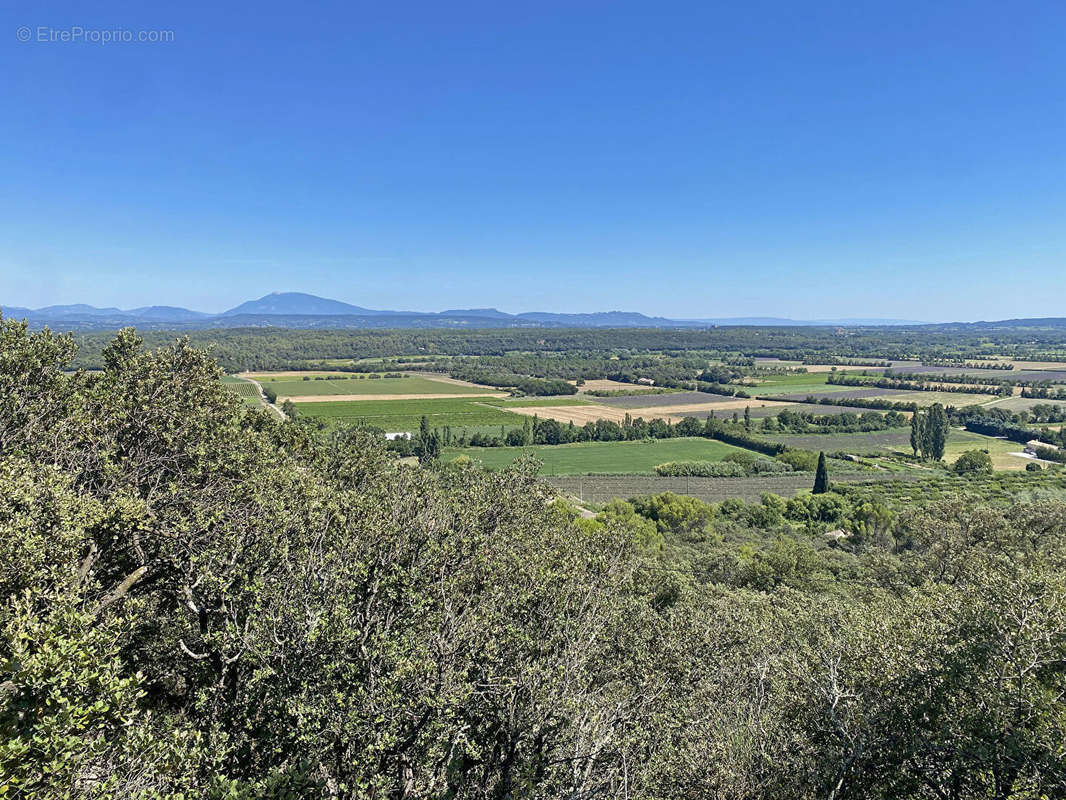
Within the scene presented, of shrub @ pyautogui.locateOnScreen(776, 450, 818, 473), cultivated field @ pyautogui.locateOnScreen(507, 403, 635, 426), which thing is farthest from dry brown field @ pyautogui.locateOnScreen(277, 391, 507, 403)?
shrub @ pyautogui.locateOnScreen(776, 450, 818, 473)

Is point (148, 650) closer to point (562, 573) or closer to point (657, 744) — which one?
point (562, 573)

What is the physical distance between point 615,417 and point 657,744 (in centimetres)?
13395

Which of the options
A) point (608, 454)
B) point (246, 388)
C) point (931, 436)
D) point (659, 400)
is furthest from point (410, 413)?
point (931, 436)

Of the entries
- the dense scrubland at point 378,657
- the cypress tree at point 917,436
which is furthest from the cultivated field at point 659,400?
the dense scrubland at point 378,657

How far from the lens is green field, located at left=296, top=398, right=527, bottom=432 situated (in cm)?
13075

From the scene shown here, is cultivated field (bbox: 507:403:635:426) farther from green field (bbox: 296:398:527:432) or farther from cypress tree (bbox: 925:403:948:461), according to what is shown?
cypress tree (bbox: 925:403:948:461)

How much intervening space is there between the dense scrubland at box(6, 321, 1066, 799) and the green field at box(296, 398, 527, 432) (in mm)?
103391

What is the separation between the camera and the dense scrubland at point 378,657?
11.2 m

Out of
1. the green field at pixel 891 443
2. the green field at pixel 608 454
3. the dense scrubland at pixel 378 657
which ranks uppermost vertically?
the dense scrubland at pixel 378 657

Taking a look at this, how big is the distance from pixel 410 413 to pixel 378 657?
136 m

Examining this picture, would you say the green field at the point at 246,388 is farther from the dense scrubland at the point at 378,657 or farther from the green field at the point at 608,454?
the dense scrubland at the point at 378,657

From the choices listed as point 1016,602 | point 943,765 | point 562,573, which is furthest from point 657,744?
point 1016,602

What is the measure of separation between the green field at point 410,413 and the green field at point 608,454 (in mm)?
21452

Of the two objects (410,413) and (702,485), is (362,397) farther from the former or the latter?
(702,485)
